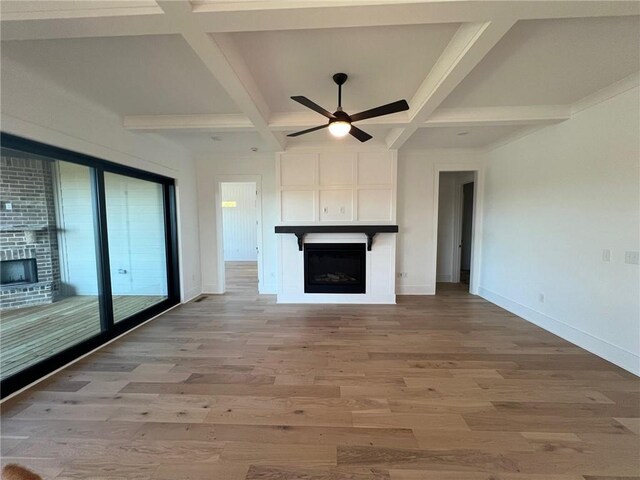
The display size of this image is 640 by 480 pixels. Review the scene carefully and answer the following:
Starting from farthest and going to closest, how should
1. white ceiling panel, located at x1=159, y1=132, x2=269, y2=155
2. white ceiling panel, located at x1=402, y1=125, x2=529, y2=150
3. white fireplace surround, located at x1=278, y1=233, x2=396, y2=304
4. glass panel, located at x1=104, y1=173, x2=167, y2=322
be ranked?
white fireplace surround, located at x1=278, y1=233, x2=396, y2=304, white ceiling panel, located at x1=159, y1=132, x2=269, y2=155, white ceiling panel, located at x1=402, y1=125, x2=529, y2=150, glass panel, located at x1=104, y1=173, x2=167, y2=322

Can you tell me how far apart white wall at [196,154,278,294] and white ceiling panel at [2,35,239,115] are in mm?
1954

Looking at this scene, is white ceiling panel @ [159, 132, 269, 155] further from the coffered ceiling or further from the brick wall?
the brick wall

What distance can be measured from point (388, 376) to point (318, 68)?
113 inches

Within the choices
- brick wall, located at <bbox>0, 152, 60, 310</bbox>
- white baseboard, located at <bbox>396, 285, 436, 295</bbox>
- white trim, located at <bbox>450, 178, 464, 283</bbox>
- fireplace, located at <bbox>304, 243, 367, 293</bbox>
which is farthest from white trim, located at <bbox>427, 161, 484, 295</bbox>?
brick wall, located at <bbox>0, 152, 60, 310</bbox>

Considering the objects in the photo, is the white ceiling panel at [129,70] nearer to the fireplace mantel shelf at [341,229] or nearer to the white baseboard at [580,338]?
the fireplace mantel shelf at [341,229]

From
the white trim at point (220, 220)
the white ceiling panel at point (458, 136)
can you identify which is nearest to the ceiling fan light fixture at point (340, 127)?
the white ceiling panel at point (458, 136)

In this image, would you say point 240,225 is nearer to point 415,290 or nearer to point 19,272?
point 415,290

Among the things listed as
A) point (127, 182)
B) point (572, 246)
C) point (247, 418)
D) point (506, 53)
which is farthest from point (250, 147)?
point (572, 246)

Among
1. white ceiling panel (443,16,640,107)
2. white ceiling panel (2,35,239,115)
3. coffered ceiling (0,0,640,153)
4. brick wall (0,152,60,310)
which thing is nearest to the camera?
coffered ceiling (0,0,640,153)

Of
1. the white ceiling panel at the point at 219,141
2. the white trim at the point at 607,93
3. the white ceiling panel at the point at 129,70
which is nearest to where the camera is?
the white ceiling panel at the point at 129,70

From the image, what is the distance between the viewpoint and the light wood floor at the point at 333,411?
1530 millimetres

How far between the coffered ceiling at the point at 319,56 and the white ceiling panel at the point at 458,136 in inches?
20.9

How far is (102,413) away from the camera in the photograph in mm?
1927

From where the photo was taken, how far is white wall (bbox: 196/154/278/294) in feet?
16.5
